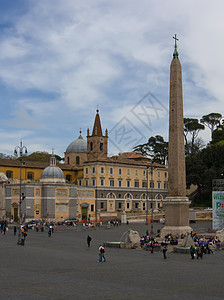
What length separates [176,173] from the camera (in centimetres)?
3178

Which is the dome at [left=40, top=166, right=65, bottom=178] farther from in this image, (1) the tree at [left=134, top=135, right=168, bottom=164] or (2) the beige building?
(1) the tree at [left=134, top=135, right=168, bottom=164]

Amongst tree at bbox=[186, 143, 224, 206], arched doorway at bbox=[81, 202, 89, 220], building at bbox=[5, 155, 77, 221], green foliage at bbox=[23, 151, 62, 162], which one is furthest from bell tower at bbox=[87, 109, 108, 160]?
green foliage at bbox=[23, 151, 62, 162]

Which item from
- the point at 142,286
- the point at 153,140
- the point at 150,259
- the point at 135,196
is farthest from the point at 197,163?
the point at 142,286

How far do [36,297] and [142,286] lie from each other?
11.1 ft

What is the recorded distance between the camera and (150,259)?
70.4 feet

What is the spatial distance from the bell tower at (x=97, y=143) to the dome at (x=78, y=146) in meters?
5.52

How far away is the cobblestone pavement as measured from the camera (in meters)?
12.2

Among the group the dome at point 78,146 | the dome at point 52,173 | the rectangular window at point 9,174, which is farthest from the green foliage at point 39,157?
the dome at point 52,173

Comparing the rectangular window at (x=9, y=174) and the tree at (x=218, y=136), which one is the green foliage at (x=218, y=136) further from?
the rectangular window at (x=9, y=174)

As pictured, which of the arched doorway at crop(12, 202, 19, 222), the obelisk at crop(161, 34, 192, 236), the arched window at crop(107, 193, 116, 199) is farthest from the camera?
the arched window at crop(107, 193, 116, 199)

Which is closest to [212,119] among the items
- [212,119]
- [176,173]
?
[212,119]

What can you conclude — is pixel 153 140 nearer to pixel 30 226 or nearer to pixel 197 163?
pixel 197 163

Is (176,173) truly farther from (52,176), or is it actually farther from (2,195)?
(2,195)

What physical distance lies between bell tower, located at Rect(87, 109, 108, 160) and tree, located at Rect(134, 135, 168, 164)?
50.9ft
